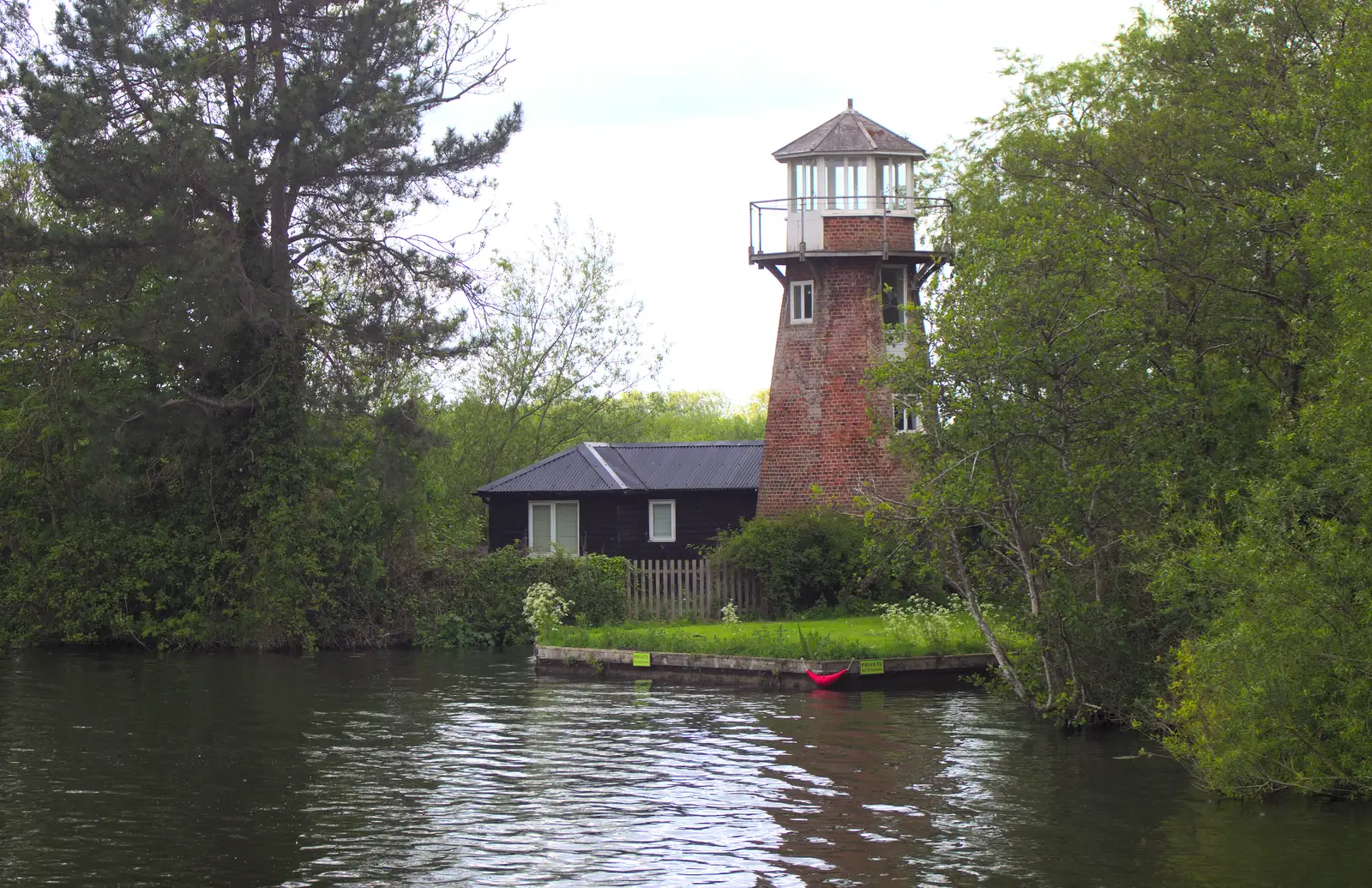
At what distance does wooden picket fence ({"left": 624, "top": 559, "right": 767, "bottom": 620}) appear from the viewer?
33000mm

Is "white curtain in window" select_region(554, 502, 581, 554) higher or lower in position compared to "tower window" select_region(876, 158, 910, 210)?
lower

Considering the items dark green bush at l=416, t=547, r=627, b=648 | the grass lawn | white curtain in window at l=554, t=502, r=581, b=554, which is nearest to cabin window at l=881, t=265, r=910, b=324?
dark green bush at l=416, t=547, r=627, b=648

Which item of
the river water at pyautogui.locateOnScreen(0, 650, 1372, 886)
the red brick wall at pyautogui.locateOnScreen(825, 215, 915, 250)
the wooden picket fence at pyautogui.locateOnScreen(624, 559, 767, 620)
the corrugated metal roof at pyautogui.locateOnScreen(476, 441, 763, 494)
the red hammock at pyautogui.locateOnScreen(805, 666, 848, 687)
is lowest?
the river water at pyautogui.locateOnScreen(0, 650, 1372, 886)

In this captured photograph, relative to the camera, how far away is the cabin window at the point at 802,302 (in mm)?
35969

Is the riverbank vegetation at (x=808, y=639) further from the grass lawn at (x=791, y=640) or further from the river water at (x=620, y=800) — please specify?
the river water at (x=620, y=800)

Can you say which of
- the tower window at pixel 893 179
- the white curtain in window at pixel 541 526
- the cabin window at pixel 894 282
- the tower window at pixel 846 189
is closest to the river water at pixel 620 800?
the cabin window at pixel 894 282

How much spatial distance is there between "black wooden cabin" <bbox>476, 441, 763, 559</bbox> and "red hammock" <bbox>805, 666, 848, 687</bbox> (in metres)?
16.0

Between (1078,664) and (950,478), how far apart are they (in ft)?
9.44

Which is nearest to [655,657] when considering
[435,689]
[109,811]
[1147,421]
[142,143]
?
[435,689]

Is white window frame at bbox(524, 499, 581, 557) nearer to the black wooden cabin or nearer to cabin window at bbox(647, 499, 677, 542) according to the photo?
the black wooden cabin

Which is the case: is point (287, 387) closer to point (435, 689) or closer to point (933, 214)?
point (435, 689)

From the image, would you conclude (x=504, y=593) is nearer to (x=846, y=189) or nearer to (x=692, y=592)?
(x=692, y=592)

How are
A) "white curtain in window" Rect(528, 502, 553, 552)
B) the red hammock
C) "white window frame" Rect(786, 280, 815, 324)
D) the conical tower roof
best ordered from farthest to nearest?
"white curtain in window" Rect(528, 502, 553, 552) < "white window frame" Rect(786, 280, 815, 324) < the conical tower roof < the red hammock

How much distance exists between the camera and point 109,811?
44.6 ft
